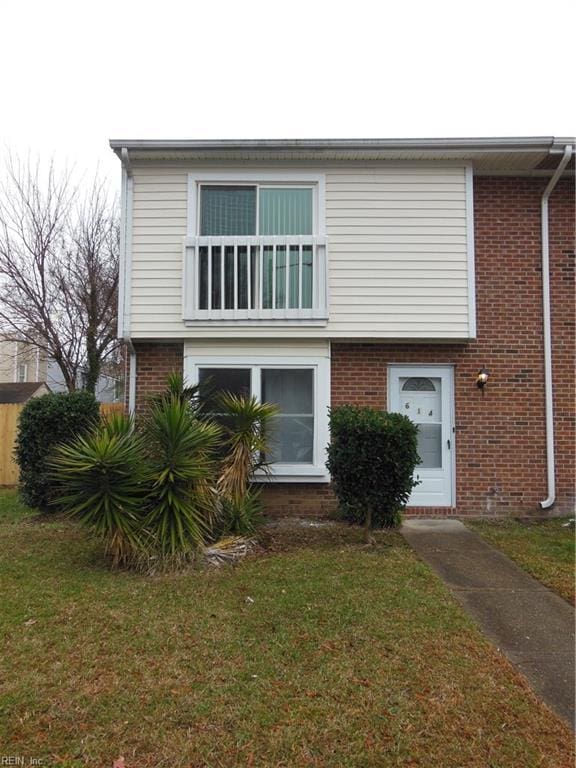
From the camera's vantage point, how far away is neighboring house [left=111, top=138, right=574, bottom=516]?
7355 millimetres

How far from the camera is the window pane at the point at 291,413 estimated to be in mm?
7484

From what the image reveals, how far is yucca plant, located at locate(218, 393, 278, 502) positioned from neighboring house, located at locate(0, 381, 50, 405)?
18888 mm

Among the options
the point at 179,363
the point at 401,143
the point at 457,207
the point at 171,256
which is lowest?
the point at 179,363

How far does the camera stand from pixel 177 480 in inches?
199

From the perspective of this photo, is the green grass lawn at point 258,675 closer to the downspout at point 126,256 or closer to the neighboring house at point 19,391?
the downspout at point 126,256

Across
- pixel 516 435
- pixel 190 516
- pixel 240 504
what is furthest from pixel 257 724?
pixel 516 435

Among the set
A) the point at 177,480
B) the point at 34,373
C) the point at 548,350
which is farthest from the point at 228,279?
the point at 34,373

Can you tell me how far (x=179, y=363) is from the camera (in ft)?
25.2

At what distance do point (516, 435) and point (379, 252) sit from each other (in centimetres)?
342

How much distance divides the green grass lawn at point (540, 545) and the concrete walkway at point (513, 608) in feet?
0.47

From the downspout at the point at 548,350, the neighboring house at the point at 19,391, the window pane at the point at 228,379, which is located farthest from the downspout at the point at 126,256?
the neighboring house at the point at 19,391

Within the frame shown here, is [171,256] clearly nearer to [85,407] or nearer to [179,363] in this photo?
[179,363]

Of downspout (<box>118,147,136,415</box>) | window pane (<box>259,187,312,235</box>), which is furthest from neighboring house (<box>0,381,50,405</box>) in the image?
window pane (<box>259,187,312,235</box>)

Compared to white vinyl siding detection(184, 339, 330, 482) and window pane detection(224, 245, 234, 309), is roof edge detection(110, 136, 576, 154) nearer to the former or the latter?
window pane detection(224, 245, 234, 309)
